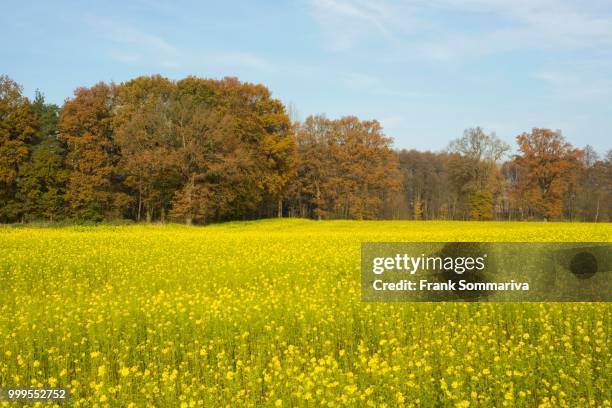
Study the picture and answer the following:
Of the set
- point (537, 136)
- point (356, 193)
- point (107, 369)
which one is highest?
point (537, 136)

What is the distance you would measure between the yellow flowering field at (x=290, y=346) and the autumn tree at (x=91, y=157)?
115ft

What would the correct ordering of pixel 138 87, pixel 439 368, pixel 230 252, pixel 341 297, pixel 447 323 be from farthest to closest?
pixel 138 87
pixel 230 252
pixel 341 297
pixel 447 323
pixel 439 368

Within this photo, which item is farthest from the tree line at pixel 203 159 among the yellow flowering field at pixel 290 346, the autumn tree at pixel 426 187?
the yellow flowering field at pixel 290 346

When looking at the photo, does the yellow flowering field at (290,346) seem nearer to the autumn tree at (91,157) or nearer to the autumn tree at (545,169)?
the autumn tree at (91,157)

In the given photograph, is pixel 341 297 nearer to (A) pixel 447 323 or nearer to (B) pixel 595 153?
(A) pixel 447 323

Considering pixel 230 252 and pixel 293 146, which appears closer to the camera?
pixel 230 252

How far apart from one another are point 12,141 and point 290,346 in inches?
1902

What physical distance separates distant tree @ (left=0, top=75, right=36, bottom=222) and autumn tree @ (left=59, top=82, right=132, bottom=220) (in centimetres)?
324

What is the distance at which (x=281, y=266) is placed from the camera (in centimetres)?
1464

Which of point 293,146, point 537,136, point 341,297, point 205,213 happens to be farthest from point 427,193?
point 341,297

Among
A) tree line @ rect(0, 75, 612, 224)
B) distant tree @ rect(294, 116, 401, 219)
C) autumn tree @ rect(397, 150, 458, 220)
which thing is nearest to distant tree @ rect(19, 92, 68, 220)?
tree line @ rect(0, 75, 612, 224)

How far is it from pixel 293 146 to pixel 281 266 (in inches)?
1579

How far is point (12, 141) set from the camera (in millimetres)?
46281

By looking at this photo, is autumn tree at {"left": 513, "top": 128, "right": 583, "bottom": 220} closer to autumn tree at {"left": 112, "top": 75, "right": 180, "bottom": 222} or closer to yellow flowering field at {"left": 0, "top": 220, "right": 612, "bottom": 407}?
autumn tree at {"left": 112, "top": 75, "right": 180, "bottom": 222}
